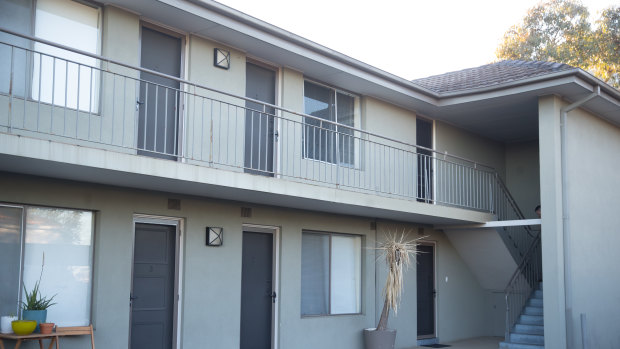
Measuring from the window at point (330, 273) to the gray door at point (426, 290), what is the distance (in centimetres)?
211

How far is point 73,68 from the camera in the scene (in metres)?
8.55

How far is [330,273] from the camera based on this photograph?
1222cm

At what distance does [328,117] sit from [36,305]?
6.44 metres

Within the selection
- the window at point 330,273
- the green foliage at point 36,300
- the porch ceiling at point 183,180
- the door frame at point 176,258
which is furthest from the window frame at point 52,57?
the window at point 330,273

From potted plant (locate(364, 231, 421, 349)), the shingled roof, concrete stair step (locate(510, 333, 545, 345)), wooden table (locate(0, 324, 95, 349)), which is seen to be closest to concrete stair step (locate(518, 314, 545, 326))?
concrete stair step (locate(510, 333, 545, 345))

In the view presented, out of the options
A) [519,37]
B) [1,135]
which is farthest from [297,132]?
[519,37]

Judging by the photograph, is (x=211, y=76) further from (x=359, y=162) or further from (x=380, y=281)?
(x=380, y=281)

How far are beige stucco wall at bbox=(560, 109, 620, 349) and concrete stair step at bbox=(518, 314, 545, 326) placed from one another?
1.00 m

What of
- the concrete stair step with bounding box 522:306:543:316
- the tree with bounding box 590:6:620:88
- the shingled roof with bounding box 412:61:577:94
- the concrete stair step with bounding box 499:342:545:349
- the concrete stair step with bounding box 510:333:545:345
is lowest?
the concrete stair step with bounding box 499:342:545:349

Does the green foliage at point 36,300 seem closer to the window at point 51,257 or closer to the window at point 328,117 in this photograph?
the window at point 51,257

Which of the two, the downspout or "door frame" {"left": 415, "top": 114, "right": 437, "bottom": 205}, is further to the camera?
"door frame" {"left": 415, "top": 114, "right": 437, "bottom": 205}

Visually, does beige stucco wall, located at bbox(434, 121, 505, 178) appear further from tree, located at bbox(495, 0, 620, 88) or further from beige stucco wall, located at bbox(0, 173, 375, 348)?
tree, located at bbox(495, 0, 620, 88)

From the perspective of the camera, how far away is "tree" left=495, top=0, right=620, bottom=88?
977 inches

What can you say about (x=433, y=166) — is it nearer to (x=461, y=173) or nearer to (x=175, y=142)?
(x=461, y=173)
